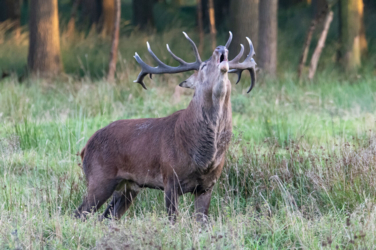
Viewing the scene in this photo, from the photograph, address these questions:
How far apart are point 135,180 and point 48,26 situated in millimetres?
9101

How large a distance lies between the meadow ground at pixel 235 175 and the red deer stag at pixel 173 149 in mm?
216

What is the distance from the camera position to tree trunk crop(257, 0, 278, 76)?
1248 cm

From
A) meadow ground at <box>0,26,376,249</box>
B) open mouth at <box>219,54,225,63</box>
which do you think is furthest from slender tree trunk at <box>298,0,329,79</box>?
open mouth at <box>219,54,225,63</box>

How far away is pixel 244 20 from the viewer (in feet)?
40.4

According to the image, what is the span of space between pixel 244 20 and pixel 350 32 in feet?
11.4

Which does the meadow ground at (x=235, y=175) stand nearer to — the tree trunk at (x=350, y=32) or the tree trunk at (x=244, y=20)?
the tree trunk at (x=244, y=20)

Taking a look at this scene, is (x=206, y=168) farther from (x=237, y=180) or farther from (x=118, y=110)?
(x=118, y=110)

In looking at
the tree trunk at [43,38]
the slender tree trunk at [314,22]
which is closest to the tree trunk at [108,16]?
the tree trunk at [43,38]

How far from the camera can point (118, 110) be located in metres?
9.45

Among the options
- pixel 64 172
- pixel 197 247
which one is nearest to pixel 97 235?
pixel 197 247

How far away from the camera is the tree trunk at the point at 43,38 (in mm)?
12938

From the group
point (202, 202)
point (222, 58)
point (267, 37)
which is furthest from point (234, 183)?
point (267, 37)

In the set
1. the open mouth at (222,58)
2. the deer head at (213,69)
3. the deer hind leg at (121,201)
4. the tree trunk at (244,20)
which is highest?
the tree trunk at (244,20)

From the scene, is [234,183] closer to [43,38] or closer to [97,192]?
[97,192]
